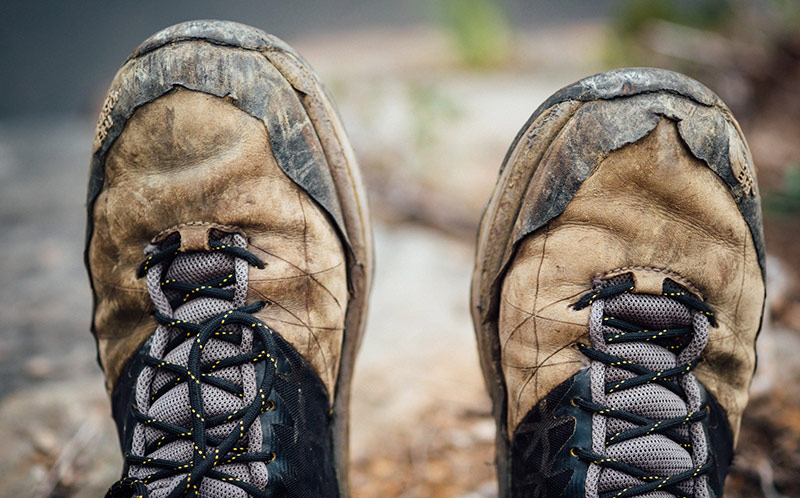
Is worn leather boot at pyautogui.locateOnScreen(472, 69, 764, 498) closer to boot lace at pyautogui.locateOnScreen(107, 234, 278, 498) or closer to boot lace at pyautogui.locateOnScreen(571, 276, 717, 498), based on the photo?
boot lace at pyautogui.locateOnScreen(571, 276, 717, 498)

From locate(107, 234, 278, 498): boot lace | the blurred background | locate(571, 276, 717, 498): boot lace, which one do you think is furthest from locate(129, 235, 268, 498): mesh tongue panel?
locate(571, 276, 717, 498): boot lace

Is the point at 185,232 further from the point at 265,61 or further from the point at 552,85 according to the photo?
the point at 552,85

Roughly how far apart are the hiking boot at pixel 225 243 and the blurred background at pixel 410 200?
407 millimetres

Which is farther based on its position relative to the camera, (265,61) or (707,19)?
(707,19)

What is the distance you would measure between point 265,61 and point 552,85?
4804 millimetres

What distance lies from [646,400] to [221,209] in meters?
0.95

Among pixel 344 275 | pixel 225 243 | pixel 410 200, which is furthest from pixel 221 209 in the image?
pixel 410 200

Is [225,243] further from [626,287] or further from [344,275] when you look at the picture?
[626,287]

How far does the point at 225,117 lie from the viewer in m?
1.34

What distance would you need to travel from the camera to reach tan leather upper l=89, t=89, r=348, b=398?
4.41 feet

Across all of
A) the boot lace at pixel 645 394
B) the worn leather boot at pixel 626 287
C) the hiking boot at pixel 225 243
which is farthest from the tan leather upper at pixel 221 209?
the boot lace at pixel 645 394

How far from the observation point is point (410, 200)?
312cm

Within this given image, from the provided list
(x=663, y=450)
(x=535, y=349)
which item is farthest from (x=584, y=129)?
(x=663, y=450)

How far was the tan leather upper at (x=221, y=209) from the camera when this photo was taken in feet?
4.41
